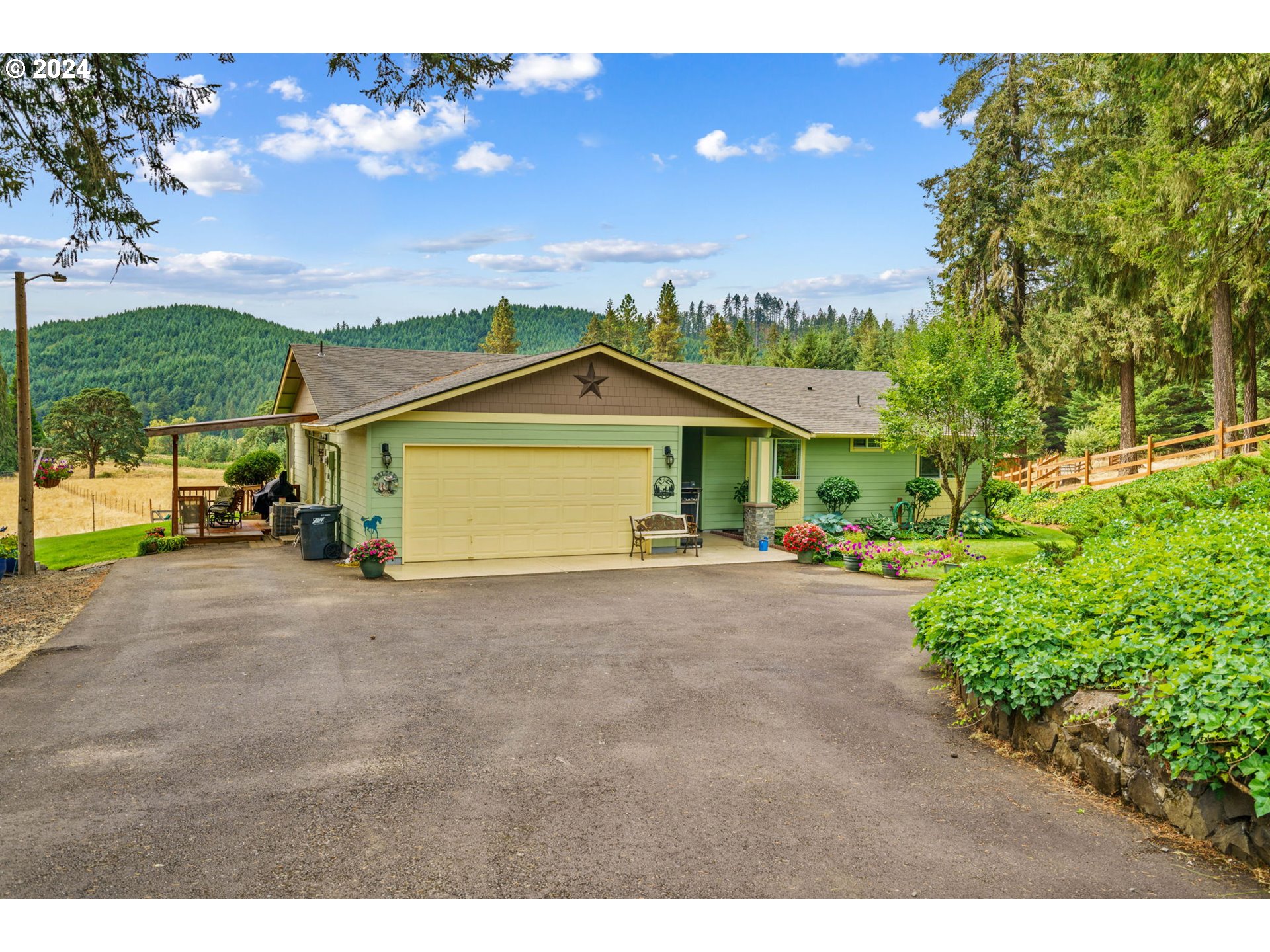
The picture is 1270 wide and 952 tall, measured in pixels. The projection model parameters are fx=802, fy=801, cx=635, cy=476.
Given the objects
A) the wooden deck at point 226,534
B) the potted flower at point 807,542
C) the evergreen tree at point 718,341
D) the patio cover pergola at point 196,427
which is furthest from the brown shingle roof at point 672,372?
the evergreen tree at point 718,341

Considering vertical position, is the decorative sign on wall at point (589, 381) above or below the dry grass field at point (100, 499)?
above

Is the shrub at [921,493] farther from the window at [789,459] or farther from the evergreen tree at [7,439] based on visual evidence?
the evergreen tree at [7,439]

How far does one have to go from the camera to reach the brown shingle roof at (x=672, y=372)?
1778 centimetres

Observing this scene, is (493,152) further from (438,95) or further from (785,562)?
(785,562)

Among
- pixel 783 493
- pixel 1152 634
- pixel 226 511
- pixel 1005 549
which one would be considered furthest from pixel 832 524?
pixel 226 511

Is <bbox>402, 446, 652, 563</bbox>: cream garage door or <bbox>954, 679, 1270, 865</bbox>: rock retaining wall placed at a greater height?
<bbox>402, 446, 652, 563</bbox>: cream garage door

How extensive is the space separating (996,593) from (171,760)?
6275 millimetres

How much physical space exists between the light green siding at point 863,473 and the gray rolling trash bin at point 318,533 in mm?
10252

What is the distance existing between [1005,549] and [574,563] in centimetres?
898

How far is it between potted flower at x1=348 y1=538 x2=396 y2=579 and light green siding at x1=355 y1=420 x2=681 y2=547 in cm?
86

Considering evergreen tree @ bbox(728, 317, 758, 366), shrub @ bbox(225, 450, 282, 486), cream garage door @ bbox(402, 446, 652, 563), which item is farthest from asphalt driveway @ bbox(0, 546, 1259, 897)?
evergreen tree @ bbox(728, 317, 758, 366)

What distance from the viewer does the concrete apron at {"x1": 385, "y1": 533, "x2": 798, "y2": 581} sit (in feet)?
42.2

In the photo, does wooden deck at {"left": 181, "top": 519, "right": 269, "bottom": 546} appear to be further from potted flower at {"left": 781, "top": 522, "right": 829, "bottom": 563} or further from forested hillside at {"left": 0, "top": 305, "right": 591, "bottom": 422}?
forested hillside at {"left": 0, "top": 305, "right": 591, "bottom": 422}

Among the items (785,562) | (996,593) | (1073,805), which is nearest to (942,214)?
(785,562)
